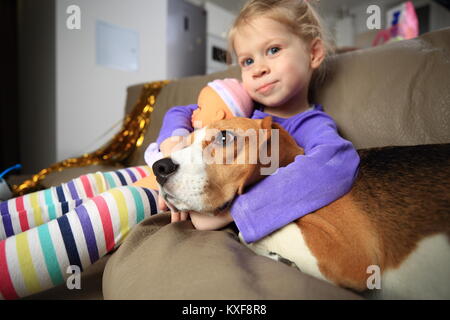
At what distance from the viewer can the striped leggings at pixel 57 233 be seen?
0.57 metres

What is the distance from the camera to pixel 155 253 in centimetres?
53

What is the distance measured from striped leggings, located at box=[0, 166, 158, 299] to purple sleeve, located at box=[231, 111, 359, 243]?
0.31 meters

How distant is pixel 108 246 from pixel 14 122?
8.93 ft

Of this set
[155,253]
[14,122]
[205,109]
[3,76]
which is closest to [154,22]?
[3,76]

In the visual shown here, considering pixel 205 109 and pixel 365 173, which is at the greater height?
pixel 205 109

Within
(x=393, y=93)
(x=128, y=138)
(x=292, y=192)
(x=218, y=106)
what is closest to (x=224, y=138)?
(x=292, y=192)

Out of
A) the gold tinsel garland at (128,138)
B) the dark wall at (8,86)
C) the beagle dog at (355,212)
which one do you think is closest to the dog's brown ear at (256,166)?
the beagle dog at (355,212)

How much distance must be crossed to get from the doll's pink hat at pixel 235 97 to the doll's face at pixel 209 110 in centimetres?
2

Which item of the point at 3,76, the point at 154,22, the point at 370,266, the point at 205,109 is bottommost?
the point at 370,266

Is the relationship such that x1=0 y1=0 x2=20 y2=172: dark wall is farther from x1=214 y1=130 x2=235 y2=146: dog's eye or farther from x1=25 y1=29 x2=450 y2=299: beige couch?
x1=214 y1=130 x2=235 y2=146: dog's eye

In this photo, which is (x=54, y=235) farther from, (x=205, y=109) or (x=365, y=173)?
(x=365, y=173)

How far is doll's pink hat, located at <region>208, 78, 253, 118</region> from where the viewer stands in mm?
894

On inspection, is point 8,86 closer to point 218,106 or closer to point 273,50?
point 218,106
